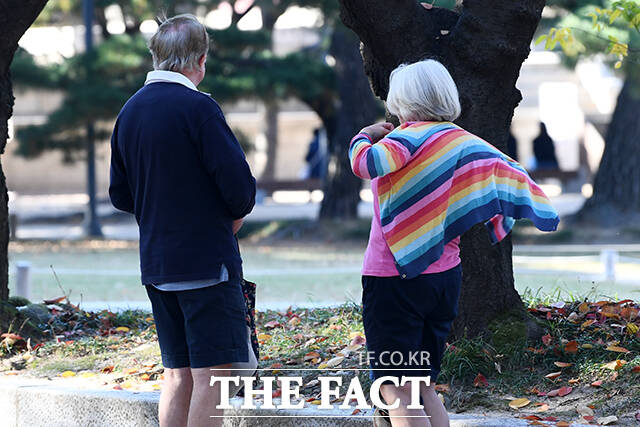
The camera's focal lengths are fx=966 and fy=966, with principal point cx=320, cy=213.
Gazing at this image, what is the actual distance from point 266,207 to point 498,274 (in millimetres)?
23541

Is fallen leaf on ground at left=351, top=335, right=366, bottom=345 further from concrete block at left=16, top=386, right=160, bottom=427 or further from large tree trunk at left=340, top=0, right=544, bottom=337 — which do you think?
concrete block at left=16, top=386, right=160, bottom=427

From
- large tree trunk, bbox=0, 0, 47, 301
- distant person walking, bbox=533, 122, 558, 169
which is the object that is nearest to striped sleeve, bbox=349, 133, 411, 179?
large tree trunk, bbox=0, 0, 47, 301

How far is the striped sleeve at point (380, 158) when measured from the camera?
3.53 m

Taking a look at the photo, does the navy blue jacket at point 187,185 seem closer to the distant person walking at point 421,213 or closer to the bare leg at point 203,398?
the bare leg at point 203,398

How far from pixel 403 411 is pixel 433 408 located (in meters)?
0.13

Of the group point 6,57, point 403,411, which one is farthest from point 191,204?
point 6,57

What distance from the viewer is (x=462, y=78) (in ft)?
17.5

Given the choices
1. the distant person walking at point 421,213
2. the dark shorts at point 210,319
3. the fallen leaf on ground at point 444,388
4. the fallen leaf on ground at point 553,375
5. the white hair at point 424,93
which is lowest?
the fallen leaf on ground at point 444,388

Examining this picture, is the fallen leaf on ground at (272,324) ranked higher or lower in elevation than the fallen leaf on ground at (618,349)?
lower

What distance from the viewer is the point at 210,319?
3.71 m

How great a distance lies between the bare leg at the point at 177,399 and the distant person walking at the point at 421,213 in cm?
77

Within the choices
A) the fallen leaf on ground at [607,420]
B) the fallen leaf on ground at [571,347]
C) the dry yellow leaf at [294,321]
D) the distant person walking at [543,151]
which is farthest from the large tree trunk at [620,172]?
the fallen leaf on ground at [607,420]

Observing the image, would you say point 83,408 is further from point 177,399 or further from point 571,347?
point 571,347

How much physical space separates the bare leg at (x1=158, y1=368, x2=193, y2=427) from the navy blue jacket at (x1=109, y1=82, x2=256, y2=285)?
0.43 metres
